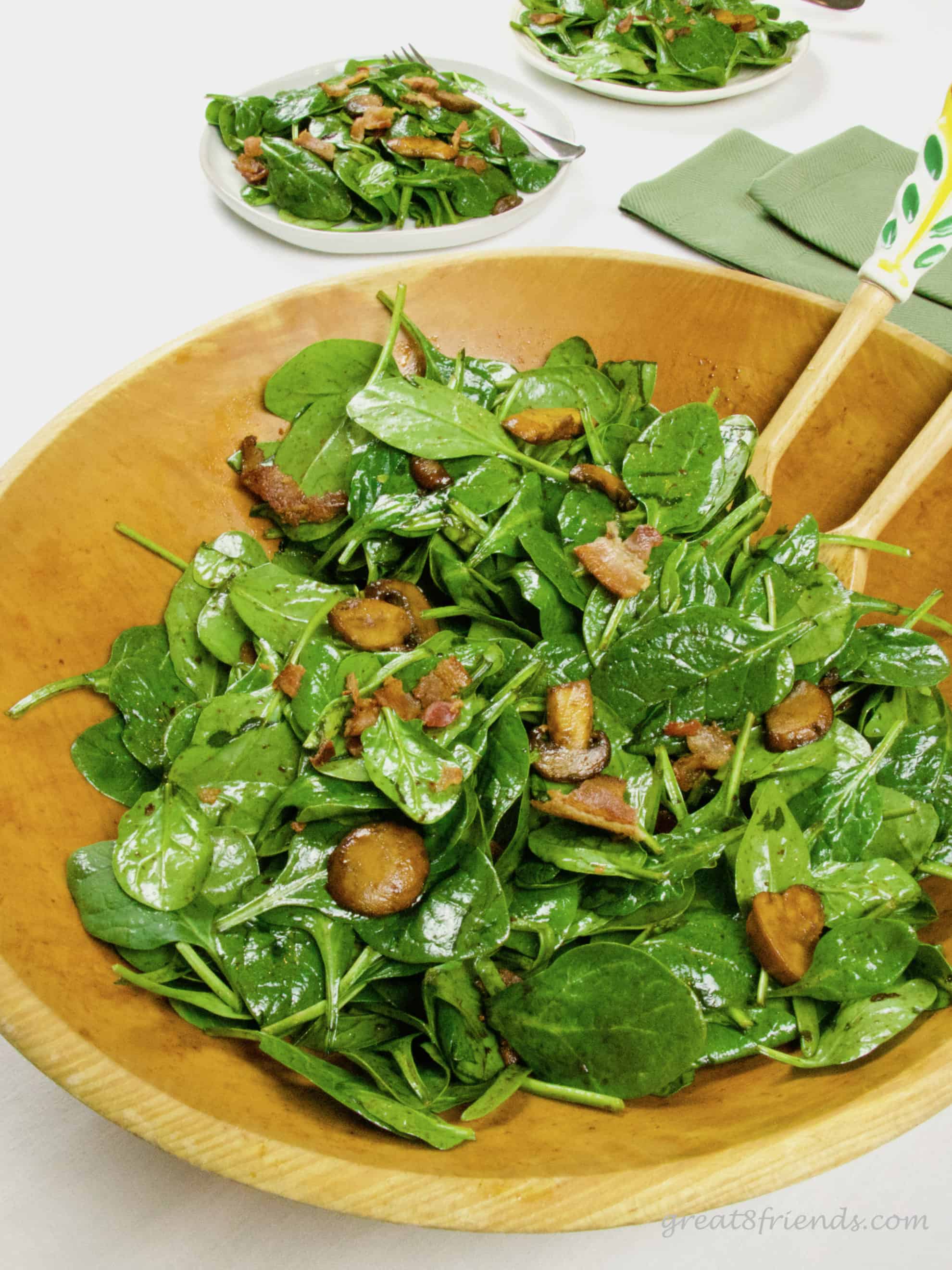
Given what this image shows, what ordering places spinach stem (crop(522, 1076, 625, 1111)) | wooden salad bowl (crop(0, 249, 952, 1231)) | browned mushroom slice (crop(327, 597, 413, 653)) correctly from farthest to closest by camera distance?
browned mushroom slice (crop(327, 597, 413, 653)) → spinach stem (crop(522, 1076, 625, 1111)) → wooden salad bowl (crop(0, 249, 952, 1231))

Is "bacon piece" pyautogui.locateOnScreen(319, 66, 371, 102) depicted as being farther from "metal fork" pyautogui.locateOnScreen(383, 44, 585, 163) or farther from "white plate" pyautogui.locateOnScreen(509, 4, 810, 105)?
"white plate" pyautogui.locateOnScreen(509, 4, 810, 105)

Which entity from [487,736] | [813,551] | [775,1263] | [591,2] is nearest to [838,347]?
[813,551]

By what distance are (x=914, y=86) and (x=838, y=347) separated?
1.43 meters

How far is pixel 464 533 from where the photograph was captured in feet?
3.20

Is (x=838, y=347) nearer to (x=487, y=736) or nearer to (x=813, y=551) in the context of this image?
(x=813, y=551)

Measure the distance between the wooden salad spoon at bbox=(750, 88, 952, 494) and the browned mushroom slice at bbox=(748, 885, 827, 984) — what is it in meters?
0.49

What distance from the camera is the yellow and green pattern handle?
1028 millimetres

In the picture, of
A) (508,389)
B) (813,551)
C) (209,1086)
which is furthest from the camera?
(508,389)

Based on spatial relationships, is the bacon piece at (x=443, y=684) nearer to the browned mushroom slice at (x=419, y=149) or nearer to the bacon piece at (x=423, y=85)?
the browned mushroom slice at (x=419, y=149)

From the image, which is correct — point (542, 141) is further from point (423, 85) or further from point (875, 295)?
point (875, 295)

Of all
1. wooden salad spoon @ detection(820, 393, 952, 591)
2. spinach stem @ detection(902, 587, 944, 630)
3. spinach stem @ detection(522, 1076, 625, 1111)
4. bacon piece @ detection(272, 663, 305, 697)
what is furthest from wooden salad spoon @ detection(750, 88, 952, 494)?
spinach stem @ detection(522, 1076, 625, 1111)

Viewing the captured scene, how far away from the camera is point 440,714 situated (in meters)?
0.81

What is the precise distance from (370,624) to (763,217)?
1.07 meters

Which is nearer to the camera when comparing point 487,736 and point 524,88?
point 487,736
